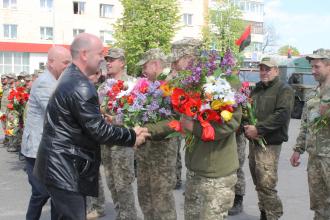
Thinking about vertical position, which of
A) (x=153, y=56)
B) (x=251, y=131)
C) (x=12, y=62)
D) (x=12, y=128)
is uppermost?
(x=12, y=62)

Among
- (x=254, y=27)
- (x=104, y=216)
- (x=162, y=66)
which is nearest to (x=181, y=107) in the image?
(x=162, y=66)

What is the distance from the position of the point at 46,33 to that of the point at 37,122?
4035 centimetres

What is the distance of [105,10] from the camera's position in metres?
46.4

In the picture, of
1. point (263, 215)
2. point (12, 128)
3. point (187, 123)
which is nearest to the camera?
point (187, 123)

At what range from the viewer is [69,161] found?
3.50m

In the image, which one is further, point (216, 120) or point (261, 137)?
point (261, 137)

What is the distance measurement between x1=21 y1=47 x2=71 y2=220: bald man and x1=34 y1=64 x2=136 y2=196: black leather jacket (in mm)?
1349

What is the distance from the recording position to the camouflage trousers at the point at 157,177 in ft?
15.7

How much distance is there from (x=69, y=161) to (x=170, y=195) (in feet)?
5.36

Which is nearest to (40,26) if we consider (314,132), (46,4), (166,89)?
(46,4)

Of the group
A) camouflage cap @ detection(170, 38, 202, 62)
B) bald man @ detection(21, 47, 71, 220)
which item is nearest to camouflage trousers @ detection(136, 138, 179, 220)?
camouflage cap @ detection(170, 38, 202, 62)

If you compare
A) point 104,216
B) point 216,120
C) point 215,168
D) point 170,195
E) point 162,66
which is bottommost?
point 104,216

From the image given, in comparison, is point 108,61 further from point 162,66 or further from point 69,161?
point 69,161

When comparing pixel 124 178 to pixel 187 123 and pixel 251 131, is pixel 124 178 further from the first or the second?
pixel 187 123
